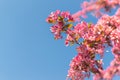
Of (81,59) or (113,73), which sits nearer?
(113,73)

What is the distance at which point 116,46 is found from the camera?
8453 millimetres

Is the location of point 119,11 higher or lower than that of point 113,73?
higher

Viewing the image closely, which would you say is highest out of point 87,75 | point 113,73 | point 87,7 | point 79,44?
point 79,44

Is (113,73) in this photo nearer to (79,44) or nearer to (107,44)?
(107,44)

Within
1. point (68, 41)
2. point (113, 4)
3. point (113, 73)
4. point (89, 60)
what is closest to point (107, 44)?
point (89, 60)

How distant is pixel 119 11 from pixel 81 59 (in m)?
3.20

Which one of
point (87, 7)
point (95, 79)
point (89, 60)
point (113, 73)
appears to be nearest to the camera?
point (113, 73)

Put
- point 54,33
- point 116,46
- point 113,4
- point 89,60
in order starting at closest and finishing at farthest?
point 113,4 < point 116,46 < point 89,60 < point 54,33

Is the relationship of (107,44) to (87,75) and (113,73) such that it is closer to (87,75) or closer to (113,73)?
(87,75)

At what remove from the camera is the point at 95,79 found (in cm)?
1010

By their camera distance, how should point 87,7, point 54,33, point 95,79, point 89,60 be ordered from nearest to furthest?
1. point 87,7
2. point 95,79
3. point 89,60
4. point 54,33

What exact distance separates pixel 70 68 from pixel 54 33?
4.45 feet

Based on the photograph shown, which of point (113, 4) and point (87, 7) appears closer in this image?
point (87, 7)

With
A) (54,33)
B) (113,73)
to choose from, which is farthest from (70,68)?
(113,73)
